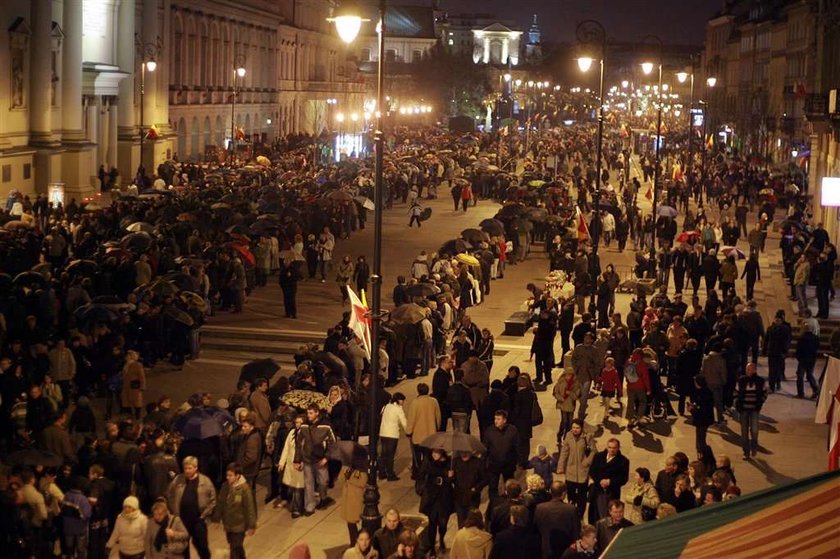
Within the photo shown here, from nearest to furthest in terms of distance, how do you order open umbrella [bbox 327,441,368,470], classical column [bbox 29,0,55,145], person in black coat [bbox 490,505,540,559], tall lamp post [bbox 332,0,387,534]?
person in black coat [bbox 490,505,540,559] < tall lamp post [bbox 332,0,387,534] < open umbrella [bbox 327,441,368,470] < classical column [bbox 29,0,55,145]

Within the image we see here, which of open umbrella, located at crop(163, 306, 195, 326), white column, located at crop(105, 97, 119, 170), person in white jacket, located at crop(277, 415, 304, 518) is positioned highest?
white column, located at crop(105, 97, 119, 170)

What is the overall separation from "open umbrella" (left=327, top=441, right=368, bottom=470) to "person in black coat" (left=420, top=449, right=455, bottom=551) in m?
0.76

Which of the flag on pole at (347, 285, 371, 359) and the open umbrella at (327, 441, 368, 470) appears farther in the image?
the flag on pole at (347, 285, 371, 359)

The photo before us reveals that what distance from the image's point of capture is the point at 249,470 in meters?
17.9

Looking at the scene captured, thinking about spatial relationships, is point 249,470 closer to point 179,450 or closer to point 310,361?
point 179,450

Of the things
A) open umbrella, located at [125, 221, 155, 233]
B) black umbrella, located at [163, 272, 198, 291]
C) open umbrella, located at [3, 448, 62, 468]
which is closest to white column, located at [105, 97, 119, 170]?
open umbrella, located at [125, 221, 155, 233]

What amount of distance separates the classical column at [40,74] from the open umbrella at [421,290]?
94.9ft

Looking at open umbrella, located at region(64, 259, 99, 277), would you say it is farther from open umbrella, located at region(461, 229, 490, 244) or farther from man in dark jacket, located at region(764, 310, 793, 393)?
man in dark jacket, located at region(764, 310, 793, 393)

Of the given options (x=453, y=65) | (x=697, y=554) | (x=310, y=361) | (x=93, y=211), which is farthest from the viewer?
(x=453, y=65)

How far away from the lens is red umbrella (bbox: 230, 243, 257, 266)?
1307 inches

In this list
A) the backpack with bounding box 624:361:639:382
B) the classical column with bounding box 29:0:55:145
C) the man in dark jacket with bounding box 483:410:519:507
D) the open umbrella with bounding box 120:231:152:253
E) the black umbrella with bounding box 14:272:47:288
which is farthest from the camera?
the classical column with bounding box 29:0:55:145

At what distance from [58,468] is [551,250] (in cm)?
2745

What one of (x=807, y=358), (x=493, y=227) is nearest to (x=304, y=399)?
(x=807, y=358)

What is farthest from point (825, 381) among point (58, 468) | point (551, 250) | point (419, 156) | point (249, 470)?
point (419, 156)
